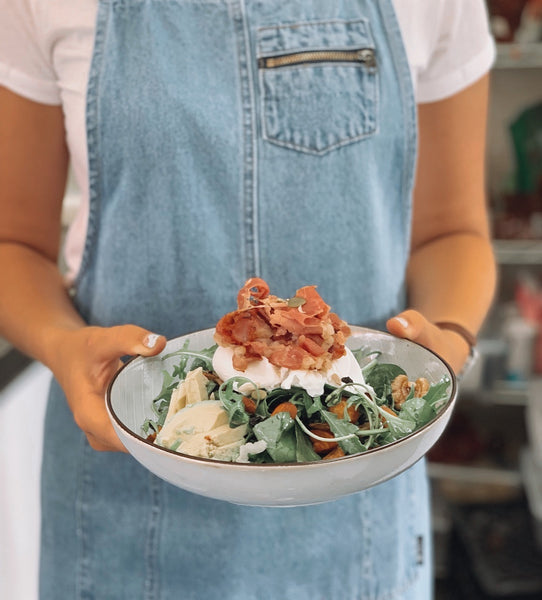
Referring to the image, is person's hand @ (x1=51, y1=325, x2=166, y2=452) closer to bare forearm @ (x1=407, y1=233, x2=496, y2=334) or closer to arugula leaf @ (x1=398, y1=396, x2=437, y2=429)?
arugula leaf @ (x1=398, y1=396, x2=437, y2=429)

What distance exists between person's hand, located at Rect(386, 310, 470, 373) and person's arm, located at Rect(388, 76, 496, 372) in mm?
61

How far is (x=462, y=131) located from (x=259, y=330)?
1.67ft

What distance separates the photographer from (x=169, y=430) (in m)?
0.57

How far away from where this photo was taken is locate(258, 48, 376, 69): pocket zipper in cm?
81

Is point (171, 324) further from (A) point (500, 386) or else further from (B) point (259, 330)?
(A) point (500, 386)

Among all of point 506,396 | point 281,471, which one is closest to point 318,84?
point 281,471

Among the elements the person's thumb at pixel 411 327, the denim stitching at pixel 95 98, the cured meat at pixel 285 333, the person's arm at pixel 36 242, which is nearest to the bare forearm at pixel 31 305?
the person's arm at pixel 36 242

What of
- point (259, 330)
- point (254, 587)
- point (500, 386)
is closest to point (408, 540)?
point (254, 587)

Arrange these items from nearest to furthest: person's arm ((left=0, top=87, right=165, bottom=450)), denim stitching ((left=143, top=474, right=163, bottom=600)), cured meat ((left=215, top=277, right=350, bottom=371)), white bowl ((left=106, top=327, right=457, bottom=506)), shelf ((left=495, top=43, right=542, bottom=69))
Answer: white bowl ((left=106, top=327, right=457, bottom=506)) → cured meat ((left=215, top=277, right=350, bottom=371)) → person's arm ((left=0, top=87, right=165, bottom=450)) → denim stitching ((left=143, top=474, right=163, bottom=600)) → shelf ((left=495, top=43, right=542, bottom=69))

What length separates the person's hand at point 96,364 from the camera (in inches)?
25.1

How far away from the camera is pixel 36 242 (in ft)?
2.96

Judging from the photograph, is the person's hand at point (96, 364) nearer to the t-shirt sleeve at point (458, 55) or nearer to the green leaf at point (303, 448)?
the green leaf at point (303, 448)

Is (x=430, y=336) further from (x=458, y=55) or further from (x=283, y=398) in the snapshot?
(x=458, y=55)

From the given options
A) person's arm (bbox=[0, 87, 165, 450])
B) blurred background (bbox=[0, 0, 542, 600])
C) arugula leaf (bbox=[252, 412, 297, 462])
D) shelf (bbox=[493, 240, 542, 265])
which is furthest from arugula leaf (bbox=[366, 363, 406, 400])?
shelf (bbox=[493, 240, 542, 265])
